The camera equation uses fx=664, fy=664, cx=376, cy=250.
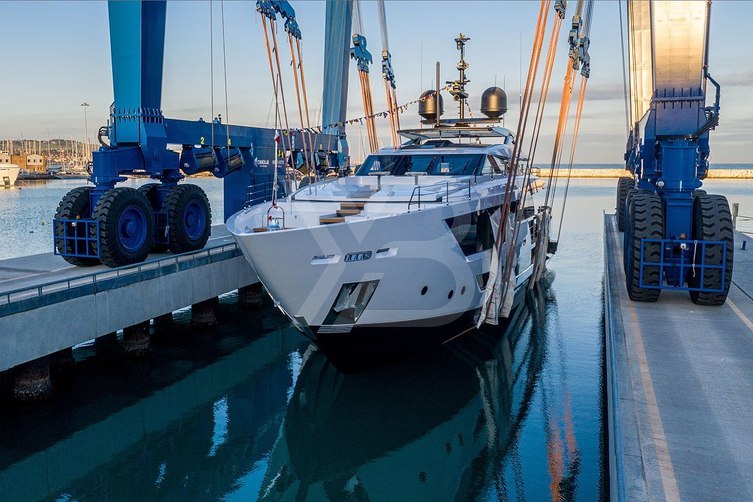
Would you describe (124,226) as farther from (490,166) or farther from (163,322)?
(490,166)

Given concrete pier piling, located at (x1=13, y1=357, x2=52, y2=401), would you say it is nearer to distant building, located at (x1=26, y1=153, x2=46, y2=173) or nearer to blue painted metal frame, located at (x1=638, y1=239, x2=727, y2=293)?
blue painted metal frame, located at (x1=638, y1=239, x2=727, y2=293)

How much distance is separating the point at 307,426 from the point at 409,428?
1909 millimetres

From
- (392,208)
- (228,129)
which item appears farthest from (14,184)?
(392,208)

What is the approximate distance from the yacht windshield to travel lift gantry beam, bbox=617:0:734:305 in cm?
393

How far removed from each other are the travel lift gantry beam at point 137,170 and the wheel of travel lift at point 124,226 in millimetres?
22

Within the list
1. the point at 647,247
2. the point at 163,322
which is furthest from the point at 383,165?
the point at 163,322

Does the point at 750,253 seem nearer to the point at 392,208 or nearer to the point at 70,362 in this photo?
the point at 392,208

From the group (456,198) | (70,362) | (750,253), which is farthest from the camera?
(750,253)

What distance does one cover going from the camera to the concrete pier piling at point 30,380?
1205 centimetres

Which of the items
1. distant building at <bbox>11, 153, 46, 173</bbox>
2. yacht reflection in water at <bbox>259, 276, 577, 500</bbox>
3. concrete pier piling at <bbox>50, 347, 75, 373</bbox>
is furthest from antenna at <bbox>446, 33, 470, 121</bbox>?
distant building at <bbox>11, 153, 46, 173</bbox>

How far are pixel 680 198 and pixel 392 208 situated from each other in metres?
5.81

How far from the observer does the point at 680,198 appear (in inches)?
522

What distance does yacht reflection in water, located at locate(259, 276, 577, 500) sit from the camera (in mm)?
9977

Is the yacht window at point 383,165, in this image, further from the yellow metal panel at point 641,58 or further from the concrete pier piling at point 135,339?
the yellow metal panel at point 641,58
